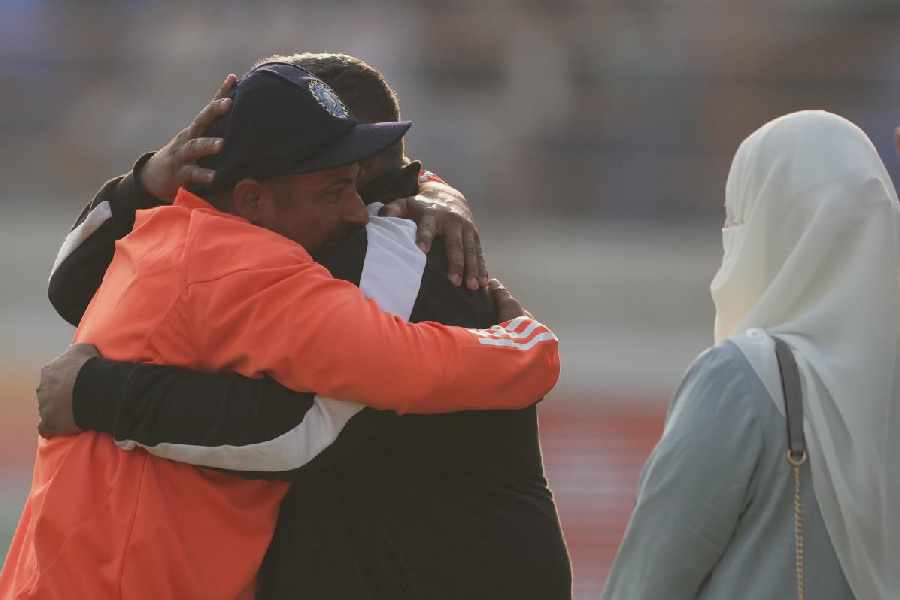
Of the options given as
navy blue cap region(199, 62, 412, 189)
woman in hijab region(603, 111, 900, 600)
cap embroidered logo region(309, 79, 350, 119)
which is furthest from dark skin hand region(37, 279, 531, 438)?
woman in hijab region(603, 111, 900, 600)

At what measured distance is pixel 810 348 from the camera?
1.69 metres

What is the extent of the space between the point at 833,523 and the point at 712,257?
843 centimetres

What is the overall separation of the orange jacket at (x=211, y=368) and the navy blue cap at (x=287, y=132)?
81 mm

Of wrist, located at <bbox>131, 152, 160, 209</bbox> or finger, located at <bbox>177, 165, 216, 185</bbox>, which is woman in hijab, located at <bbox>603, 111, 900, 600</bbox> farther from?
wrist, located at <bbox>131, 152, 160, 209</bbox>

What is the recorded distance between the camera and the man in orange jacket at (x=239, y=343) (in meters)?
1.54

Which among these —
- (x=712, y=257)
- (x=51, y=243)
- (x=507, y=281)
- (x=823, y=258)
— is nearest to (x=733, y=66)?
(x=712, y=257)

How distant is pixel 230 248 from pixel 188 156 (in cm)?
19

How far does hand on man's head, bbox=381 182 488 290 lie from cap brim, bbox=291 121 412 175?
0.16 metres

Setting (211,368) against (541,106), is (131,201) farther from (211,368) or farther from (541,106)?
(541,106)

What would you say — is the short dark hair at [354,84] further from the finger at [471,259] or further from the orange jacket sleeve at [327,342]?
the orange jacket sleeve at [327,342]

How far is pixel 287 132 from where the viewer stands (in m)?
1.61

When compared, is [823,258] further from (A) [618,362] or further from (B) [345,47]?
(B) [345,47]

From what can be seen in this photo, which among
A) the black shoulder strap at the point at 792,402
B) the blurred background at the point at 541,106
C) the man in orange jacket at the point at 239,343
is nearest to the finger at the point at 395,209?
the man in orange jacket at the point at 239,343

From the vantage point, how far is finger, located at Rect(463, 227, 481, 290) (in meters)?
1.74
